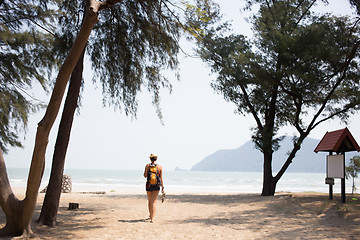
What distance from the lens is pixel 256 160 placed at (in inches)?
6053

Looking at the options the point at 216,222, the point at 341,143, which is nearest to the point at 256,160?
the point at 341,143

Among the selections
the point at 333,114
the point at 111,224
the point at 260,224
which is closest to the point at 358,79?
the point at 333,114

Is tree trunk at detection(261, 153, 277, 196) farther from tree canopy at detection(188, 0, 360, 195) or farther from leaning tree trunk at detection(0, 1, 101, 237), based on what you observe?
leaning tree trunk at detection(0, 1, 101, 237)

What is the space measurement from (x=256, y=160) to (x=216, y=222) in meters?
149

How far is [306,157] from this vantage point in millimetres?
137750

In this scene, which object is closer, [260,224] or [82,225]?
[82,225]

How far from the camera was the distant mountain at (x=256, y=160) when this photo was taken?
132000mm

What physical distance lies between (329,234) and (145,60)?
5813 mm

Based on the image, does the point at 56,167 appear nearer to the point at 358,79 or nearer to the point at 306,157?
the point at 358,79

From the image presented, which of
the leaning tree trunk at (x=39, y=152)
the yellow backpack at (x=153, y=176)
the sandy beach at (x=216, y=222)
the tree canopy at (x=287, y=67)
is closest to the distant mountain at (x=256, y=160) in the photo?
the tree canopy at (x=287, y=67)

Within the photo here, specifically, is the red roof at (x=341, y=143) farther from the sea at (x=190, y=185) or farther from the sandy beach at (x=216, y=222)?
the sea at (x=190, y=185)

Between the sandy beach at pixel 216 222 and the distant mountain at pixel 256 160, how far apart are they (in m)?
119

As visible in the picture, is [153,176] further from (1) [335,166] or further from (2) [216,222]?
(1) [335,166]

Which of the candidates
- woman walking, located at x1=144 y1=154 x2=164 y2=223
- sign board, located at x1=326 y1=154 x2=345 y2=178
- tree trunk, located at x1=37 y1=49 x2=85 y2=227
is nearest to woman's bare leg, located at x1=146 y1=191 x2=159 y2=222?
woman walking, located at x1=144 y1=154 x2=164 y2=223
